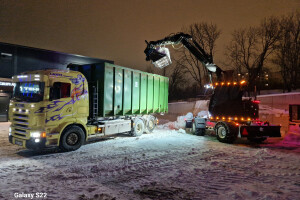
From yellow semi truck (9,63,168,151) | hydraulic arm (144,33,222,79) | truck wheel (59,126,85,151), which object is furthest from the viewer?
hydraulic arm (144,33,222,79)

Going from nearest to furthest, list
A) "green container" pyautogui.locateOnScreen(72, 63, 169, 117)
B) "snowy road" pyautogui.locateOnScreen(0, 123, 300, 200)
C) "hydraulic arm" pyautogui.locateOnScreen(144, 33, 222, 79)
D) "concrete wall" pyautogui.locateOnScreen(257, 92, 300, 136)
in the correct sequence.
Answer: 1. "snowy road" pyautogui.locateOnScreen(0, 123, 300, 200)
2. "green container" pyautogui.locateOnScreen(72, 63, 169, 117)
3. "hydraulic arm" pyautogui.locateOnScreen(144, 33, 222, 79)
4. "concrete wall" pyautogui.locateOnScreen(257, 92, 300, 136)

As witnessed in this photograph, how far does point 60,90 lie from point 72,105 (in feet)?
2.55

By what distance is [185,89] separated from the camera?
56781mm

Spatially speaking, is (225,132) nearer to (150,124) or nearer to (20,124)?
(150,124)

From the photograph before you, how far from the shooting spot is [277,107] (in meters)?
18.5

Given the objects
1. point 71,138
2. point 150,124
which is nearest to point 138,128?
point 150,124

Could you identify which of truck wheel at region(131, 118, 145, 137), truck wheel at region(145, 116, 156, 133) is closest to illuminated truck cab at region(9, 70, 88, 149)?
truck wheel at region(131, 118, 145, 137)

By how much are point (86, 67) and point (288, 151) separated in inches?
382

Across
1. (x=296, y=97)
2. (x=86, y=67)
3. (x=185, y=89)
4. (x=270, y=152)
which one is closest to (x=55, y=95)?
(x=86, y=67)

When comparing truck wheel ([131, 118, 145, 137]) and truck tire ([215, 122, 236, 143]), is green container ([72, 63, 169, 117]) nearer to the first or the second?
truck wheel ([131, 118, 145, 137])

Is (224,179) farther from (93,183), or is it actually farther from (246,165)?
(93,183)

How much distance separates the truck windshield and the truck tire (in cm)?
846

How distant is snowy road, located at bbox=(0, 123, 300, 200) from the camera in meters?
4.68

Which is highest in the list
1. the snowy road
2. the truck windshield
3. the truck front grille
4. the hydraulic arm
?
the hydraulic arm
